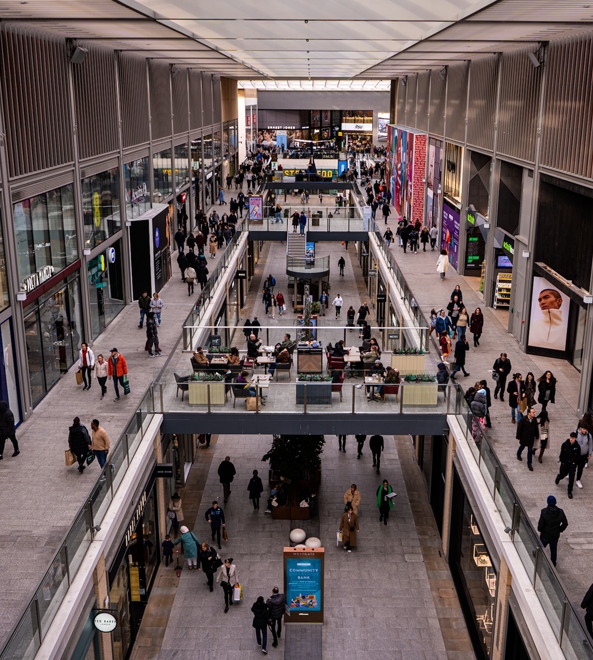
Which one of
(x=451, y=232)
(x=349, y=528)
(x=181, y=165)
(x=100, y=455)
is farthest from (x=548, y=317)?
(x=181, y=165)

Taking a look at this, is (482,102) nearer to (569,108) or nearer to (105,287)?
(569,108)

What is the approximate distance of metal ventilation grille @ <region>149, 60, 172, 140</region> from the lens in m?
29.2

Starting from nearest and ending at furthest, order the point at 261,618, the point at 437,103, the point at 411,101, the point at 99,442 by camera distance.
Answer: the point at 261,618 < the point at 99,442 < the point at 437,103 < the point at 411,101

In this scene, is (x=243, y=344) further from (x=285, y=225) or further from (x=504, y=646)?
(x=285, y=225)

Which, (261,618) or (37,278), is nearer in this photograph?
(261,618)

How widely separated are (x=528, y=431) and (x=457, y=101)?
20057 millimetres

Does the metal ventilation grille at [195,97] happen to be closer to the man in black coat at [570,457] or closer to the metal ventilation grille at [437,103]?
the metal ventilation grille at [437,103]

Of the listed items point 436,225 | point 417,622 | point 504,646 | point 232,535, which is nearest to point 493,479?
point 504,646

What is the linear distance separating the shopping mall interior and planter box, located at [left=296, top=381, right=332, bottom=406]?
0.05 meters

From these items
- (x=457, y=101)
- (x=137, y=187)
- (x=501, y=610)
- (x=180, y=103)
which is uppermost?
(x=180, y=103)

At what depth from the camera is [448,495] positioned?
50.1 ft

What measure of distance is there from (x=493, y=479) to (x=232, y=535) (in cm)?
704

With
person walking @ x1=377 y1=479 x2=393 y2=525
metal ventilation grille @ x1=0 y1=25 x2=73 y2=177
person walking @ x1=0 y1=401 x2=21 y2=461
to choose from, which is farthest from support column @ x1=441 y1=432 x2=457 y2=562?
metal ventilation grille @ x1=0 y1=25 x2=73 y2=177

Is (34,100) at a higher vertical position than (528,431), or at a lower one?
higher
